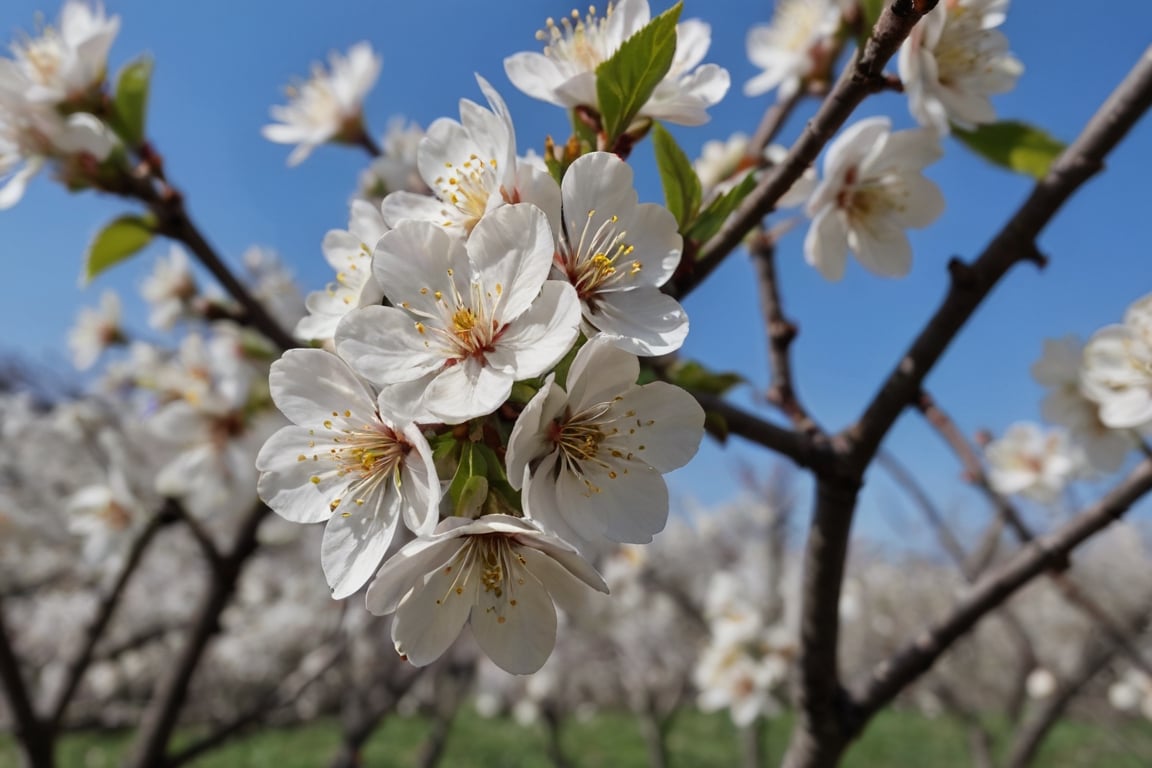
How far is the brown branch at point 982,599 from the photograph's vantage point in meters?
1.13

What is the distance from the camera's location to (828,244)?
38.6 inches

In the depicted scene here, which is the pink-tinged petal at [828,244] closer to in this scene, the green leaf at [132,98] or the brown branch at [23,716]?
the green leaf at [132,98]

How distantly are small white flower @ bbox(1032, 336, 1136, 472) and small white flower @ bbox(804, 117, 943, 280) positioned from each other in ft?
2.43

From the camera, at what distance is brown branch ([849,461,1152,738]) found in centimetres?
113

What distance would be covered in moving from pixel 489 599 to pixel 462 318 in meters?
0.27

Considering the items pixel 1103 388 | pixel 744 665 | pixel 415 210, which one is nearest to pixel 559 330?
pixel 415 210

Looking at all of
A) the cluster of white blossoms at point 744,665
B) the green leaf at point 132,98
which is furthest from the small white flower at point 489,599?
the cluster of white blossoms at point 744,665

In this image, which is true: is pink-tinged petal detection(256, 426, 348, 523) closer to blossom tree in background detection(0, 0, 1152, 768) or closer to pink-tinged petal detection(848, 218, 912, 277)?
blossom tree in background detection(0, 0, 1152, 768)

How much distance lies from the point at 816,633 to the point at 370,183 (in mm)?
1331

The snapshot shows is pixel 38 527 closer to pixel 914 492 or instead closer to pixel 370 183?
pixel 370 183

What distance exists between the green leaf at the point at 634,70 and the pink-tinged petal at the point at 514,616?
439 millimetres

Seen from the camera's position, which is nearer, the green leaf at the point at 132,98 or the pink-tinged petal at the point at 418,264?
the pink-tinged petal at the point at 418,264

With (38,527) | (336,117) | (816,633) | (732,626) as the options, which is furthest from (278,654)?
(816,633)

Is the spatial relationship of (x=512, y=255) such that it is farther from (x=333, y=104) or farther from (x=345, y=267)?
(x=333, y=104)
